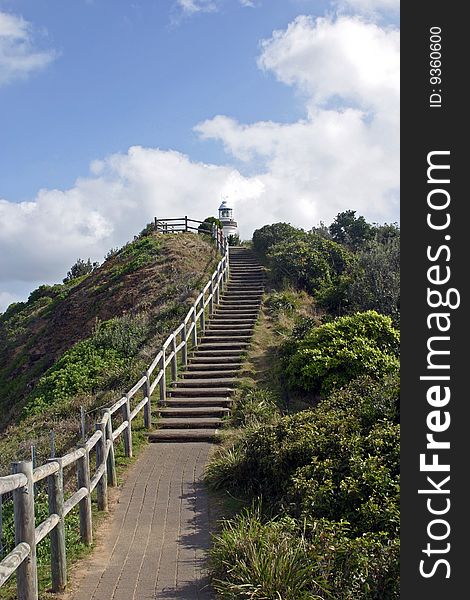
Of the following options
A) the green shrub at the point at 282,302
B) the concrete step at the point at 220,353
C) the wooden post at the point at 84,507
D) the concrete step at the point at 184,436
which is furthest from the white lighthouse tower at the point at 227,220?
the wooden post at the point at 84,507

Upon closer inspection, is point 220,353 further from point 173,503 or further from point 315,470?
point 315,470

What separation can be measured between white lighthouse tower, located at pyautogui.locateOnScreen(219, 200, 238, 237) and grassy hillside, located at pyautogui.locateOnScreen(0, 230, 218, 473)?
362 inches

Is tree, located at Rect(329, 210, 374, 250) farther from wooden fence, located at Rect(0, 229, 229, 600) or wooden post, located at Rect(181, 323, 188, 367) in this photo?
wooden fence, located at Rect(0, 229, 229, 600)

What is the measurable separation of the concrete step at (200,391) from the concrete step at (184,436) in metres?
1.96

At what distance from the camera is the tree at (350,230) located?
111 ft

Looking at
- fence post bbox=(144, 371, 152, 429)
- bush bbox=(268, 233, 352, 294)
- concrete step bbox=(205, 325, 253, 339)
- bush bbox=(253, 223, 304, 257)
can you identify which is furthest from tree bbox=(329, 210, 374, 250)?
fence post bbox=(144, 371, 152, 429)

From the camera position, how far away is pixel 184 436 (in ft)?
37.5

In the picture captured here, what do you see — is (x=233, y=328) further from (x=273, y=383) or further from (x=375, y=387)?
(x=375, y=387)

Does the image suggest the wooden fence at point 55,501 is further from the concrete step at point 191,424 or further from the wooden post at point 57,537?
the concrete step at point 191,424

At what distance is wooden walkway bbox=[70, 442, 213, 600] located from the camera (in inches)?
221

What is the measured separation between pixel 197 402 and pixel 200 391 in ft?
1.93

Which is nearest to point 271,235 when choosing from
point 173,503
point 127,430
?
point 127,430

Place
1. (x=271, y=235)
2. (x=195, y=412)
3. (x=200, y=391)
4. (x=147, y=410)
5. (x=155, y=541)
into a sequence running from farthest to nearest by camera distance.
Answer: (x=271, y=235)
(x=200, y=391)
(x=195, y=412)
(x=147, y=410)
(x=155, y=541)

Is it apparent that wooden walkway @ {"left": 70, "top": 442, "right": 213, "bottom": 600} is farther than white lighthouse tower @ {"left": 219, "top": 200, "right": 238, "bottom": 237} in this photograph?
No
